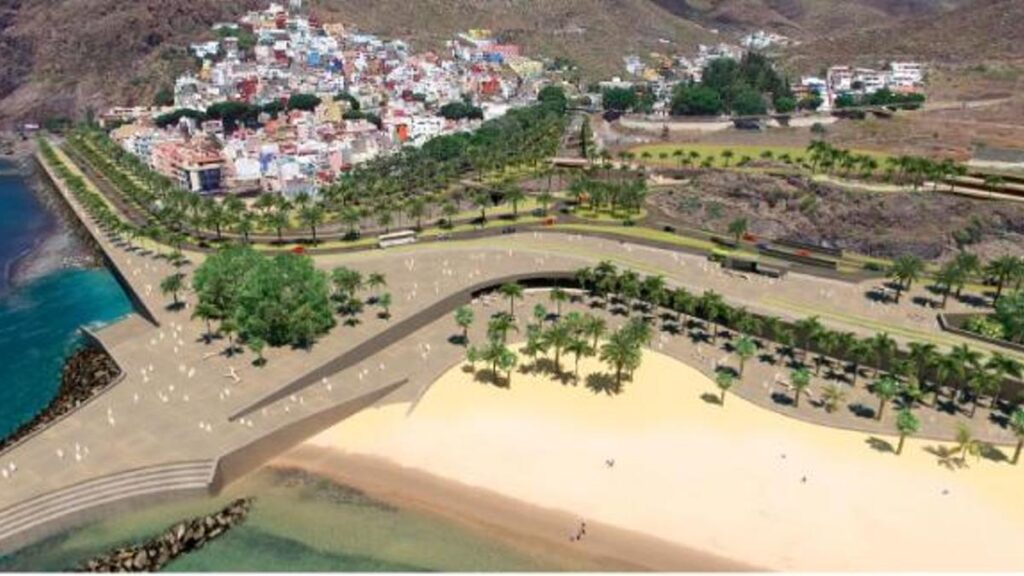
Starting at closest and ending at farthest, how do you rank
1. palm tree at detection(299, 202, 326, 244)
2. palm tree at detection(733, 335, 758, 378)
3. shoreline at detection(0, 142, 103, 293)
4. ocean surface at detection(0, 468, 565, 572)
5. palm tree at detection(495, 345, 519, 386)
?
ocean surface at detection(0, 468, 565, 572) → palm tree at detection(495, 345, 519, 386) → palm tree at detection(733, 335, 758, 378) → shoreline at detection(0, 142, 103, 293) → palm tree at detection(299, 202, 326, 244)

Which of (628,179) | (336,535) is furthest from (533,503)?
(628,179)

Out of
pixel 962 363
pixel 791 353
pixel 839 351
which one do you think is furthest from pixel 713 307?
pixel 962 363

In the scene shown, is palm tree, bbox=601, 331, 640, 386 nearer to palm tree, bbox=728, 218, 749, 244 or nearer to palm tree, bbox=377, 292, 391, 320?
palm tree, bbox=377, 292, 391, 320

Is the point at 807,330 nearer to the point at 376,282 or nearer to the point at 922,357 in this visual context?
the point at 922,357

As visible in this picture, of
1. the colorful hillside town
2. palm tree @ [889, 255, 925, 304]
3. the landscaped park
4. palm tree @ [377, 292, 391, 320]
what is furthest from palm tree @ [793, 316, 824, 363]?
the colorful hillside town

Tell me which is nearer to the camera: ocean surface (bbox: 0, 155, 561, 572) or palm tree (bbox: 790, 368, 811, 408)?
ocean surface (bbox: 0, 155, 561, 572)

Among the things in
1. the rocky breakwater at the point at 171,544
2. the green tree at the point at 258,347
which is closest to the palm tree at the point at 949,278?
the green tree at the point at 258,347
